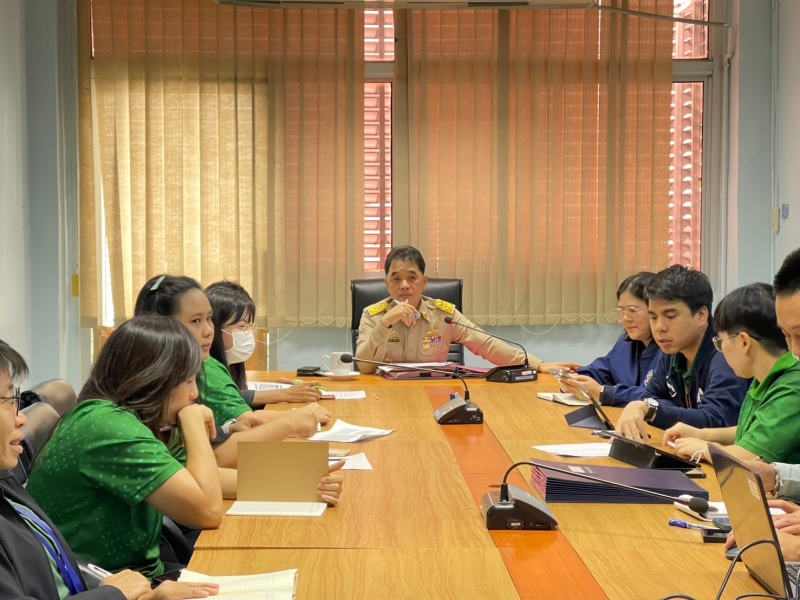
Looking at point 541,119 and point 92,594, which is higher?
point 541,119

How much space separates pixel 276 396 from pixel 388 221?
2.44 meters

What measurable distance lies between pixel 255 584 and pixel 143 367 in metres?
0.65

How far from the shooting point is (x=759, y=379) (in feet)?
7.96

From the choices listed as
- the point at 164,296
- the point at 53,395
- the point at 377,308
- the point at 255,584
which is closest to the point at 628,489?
the point at 255,584

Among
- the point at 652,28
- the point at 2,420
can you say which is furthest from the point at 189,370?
the point at 652,28

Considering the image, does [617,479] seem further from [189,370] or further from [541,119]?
[541,119]

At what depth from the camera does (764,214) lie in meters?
5.58

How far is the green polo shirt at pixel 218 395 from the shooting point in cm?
289

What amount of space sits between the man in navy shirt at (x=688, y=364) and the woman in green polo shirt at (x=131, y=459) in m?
1.42

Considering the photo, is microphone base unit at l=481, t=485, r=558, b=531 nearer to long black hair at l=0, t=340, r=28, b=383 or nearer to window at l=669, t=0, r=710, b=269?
long black hair at l=0, t=340, r=28, b=383

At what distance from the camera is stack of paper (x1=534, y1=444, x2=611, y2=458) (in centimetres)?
254

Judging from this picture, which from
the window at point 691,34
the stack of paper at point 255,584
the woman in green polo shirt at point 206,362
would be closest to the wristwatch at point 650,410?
the woman in green polo shirt at point 206,362

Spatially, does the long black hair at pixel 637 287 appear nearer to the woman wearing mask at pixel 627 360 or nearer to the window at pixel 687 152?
the woman wearing mask at pixel 627 360

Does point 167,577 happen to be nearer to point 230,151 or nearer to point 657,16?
point 230,151
